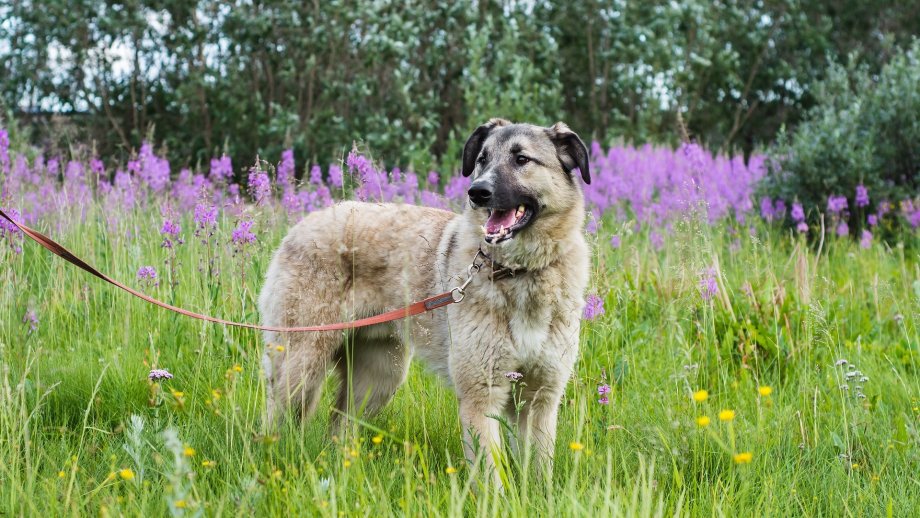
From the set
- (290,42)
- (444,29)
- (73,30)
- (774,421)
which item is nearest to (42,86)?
(73,30)

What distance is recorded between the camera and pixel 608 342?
4.51 m

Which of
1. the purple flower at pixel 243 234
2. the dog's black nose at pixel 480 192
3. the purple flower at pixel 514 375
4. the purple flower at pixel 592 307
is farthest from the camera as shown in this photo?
the purple flower at pixel 243 234

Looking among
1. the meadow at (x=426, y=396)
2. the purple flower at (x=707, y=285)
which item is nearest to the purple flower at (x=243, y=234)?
the meadow at (x=426, y=396)

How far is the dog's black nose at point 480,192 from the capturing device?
3434mm

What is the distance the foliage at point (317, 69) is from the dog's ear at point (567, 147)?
5.58m

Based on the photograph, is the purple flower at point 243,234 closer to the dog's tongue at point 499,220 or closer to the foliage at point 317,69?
the dog's tongue at point 499,220

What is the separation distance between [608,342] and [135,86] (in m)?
8.93

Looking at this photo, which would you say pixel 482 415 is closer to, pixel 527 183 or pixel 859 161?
pixel 527 183

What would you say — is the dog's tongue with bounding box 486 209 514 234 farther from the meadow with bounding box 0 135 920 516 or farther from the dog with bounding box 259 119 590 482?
the meadow with bounding box 0 135 920 516

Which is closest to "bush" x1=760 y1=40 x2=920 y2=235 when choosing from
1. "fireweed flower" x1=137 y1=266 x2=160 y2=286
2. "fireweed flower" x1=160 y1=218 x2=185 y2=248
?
"fireweed flower" x1=160 y1=218 x2=185 y2=248

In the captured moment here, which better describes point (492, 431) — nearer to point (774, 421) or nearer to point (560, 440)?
point (560, 440)

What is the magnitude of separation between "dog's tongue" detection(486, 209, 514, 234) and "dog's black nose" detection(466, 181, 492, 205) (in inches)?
5.3

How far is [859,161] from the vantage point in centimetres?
749

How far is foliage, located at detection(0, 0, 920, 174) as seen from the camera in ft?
33.0
